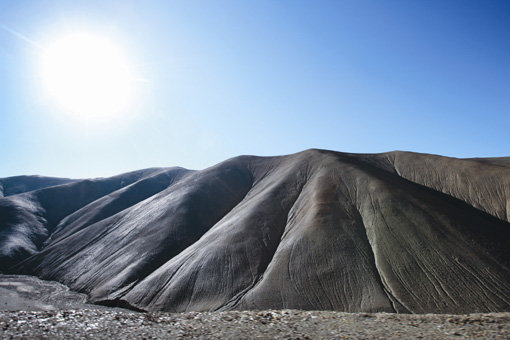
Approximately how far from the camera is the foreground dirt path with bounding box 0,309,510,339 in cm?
1184

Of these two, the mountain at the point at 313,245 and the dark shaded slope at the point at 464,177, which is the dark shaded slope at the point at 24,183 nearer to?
the mountain at the point at 313,245

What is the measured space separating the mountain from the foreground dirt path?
1184cm

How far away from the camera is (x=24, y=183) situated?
11606 centimetres

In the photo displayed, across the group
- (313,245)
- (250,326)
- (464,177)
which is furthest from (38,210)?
(464,177)

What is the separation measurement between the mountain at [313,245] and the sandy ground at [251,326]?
38.5 feet

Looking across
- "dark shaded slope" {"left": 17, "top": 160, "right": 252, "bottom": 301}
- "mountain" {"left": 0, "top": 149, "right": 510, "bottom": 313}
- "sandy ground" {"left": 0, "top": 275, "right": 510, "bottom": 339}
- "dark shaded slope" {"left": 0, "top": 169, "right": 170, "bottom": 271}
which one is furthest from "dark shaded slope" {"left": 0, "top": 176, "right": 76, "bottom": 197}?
"sandy ground" {"left": 0, "top": 275, "right": 510, "bottom": 339}


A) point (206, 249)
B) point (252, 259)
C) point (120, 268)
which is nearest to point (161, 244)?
point (120, 268)

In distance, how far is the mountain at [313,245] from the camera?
26.4m

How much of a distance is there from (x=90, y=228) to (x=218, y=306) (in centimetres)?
4394

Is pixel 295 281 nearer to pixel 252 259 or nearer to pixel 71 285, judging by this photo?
pixel 252 259

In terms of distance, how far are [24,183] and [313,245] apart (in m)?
129

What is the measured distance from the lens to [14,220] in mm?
71188

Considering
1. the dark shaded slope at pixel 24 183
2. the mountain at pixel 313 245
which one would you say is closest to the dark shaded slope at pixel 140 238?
the mountain at pixel 313 245

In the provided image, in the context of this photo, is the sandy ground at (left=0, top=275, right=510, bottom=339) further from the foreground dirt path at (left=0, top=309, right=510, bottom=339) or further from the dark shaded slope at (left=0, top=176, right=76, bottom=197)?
the dark shaded slope at (left=0, top=176, right=76, bottom=197)
